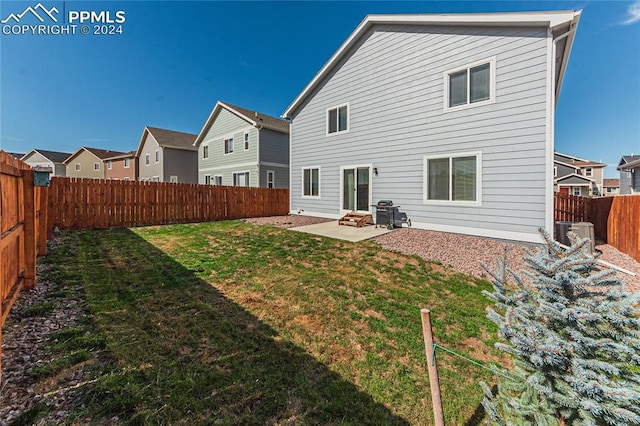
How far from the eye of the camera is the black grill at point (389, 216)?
374 inches

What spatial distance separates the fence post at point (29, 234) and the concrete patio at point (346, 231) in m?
6.39

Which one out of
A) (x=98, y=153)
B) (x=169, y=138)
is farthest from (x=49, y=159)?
(x=169, y=138)

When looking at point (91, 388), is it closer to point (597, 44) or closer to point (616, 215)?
point (616, 215)

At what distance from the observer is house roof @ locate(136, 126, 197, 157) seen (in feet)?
81.2

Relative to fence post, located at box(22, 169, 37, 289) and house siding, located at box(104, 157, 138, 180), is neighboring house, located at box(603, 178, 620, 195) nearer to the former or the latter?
fence post, located at box(22, 169, 37, 289)

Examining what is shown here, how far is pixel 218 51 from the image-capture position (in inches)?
682

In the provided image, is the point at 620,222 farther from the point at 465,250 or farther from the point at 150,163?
the point at 150,163

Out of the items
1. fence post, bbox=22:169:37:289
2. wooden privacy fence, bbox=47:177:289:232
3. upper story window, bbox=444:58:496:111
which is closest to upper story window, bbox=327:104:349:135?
upper story window, bbox=444:58:496:111

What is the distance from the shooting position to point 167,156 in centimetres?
2466

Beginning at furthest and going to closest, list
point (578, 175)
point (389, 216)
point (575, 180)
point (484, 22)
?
point (578, 175)
point (575, 180)
point (389, 216)
point (484, 22)

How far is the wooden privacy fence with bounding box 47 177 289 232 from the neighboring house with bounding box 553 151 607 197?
36.4 meters

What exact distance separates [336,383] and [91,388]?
6.62 ft

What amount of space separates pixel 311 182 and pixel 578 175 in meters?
39.2

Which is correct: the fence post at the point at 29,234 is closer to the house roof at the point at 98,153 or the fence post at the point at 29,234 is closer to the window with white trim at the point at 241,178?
the window with white trim at the point at 241,178
